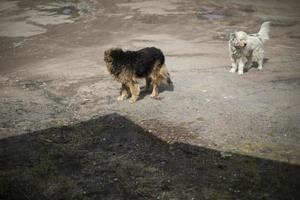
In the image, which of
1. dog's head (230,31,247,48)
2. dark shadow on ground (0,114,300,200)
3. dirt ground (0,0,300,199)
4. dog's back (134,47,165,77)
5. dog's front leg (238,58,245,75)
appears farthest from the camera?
dog's front leg (238,58,245,75)

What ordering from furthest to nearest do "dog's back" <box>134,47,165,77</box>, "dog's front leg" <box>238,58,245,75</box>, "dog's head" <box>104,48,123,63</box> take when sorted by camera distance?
"dog's front leg" <box>238,58,245,75</box> < "dog's back" <box>134,47,165,77</box> < "dog's head" <box>104,48,123,63</box>

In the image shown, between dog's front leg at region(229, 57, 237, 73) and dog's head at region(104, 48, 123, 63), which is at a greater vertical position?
dog's head at region(104, 48, 123, 63)

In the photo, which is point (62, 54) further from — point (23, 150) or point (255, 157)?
point (255, 157)

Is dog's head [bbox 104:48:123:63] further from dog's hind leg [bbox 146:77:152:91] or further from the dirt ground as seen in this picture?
dog's hind leg [bbox 146:77:152:91]

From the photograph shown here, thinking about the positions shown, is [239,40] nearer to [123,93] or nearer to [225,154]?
[123,93]

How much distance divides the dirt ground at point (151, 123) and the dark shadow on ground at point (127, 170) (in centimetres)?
2

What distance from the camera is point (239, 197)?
5.52m

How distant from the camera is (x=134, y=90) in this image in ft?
29.0

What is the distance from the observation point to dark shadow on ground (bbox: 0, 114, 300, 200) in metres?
5.70

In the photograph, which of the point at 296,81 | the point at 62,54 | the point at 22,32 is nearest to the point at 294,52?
the point at 296,81

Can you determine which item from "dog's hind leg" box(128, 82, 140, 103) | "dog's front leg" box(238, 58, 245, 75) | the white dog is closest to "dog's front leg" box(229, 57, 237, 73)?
the white dog

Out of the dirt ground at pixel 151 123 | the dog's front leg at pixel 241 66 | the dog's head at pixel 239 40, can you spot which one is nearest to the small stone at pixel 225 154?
the dirt ground at pixel 151 123

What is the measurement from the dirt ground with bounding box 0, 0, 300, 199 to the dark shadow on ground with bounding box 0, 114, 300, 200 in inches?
0.6

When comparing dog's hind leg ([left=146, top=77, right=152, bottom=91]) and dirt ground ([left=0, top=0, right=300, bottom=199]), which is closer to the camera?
dirt ground ([left=0, top=0, right=300, bottom=199])
